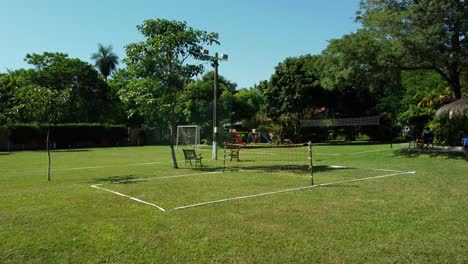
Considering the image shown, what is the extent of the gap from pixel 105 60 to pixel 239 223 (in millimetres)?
57924

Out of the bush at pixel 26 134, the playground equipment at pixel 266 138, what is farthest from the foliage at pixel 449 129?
the bush at pixel 26 134

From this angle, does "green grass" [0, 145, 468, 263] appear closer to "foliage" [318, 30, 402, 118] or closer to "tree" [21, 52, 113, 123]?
"foliage" [318, 30, 402, 118]

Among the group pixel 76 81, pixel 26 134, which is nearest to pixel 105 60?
pixel 76 81

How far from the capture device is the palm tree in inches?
2315

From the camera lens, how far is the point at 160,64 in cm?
1569

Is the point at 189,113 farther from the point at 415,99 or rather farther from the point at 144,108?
the point at 144,108

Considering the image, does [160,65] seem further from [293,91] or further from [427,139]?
[293,91]

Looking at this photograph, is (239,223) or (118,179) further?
(118,179)

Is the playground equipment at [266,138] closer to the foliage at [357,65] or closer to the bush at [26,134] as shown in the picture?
the foliage at [357,65]

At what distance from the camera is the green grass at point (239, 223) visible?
194 inches

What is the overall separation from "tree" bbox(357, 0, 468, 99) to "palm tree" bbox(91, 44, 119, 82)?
48.3 meters

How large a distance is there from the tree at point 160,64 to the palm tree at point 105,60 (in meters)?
46.6

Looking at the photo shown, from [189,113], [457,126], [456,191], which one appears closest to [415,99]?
[457,126]

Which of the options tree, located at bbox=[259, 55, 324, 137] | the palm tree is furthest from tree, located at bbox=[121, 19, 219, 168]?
the palm tree
